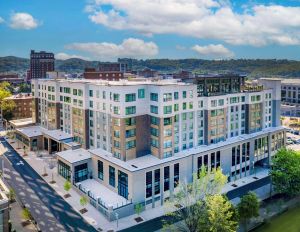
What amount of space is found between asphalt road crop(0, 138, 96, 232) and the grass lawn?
101 feet

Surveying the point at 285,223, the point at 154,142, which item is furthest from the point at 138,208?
the point at 285,223

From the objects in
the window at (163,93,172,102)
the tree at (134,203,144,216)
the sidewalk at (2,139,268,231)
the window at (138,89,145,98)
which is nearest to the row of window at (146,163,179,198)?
the sidewalk at (2,139,268,231)

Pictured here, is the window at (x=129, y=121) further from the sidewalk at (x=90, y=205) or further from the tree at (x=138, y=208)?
the sidewalk at (x=90, y=205)

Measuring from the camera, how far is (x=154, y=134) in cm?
6625

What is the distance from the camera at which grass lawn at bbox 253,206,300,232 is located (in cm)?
5297

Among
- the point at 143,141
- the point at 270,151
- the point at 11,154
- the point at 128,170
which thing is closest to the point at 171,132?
the point at 143,141

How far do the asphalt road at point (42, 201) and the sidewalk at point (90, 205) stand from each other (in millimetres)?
1185

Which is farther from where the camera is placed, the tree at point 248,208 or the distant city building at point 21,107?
the distant city building at point 21,107

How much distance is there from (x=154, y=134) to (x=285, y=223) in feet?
99.9

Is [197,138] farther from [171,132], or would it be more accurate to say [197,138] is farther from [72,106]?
[72,106]

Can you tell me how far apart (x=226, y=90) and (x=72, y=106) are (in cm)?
4267

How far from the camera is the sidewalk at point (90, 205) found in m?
53.8

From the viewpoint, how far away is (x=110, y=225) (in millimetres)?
53344

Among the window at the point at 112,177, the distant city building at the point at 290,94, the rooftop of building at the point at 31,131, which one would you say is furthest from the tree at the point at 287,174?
the distant city building at the point at 290,94
